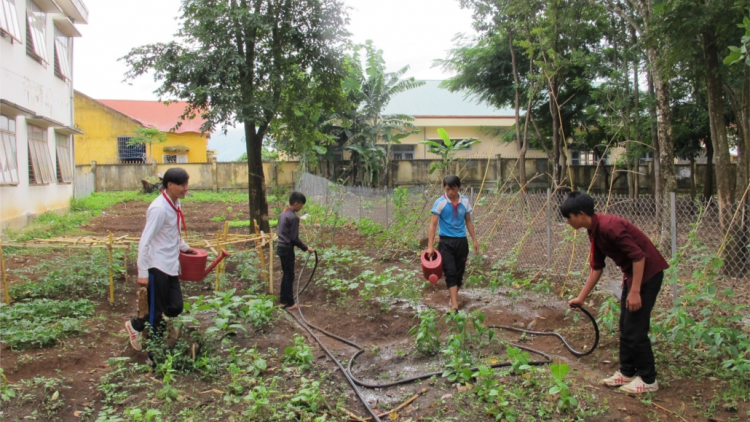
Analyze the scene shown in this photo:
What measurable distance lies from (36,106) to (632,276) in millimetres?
14953

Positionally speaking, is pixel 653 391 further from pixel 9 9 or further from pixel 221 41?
pixel 9 9

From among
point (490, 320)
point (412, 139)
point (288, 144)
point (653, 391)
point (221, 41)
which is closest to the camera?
point (653, 391)

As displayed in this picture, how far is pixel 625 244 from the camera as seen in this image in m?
3.69

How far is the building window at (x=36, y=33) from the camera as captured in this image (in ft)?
43.2

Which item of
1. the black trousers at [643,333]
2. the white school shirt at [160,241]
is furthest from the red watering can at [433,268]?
the white school shirt at [160,241]

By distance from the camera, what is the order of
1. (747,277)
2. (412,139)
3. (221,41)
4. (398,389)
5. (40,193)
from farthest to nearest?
1. (412,139)
2. (40,193)
3. (221,41)
4. (747,277)
5. (398,389)

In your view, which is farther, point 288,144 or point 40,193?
point 40,193

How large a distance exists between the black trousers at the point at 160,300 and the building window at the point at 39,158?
11490 millimetres

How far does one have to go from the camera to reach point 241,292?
7.41 metres

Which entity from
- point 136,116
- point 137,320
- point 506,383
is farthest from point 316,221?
point 136,116

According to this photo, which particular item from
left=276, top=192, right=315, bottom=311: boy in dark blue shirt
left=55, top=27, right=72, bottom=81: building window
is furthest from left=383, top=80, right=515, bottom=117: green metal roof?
left=276, top=192, right=315, bottom=311: boy in dark blue shirt

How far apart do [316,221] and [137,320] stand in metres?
6.86

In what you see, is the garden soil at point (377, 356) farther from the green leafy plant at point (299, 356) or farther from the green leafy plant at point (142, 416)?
the green leafy plant at point (142, 416)

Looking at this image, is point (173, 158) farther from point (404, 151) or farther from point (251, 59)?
point (251, 59)
